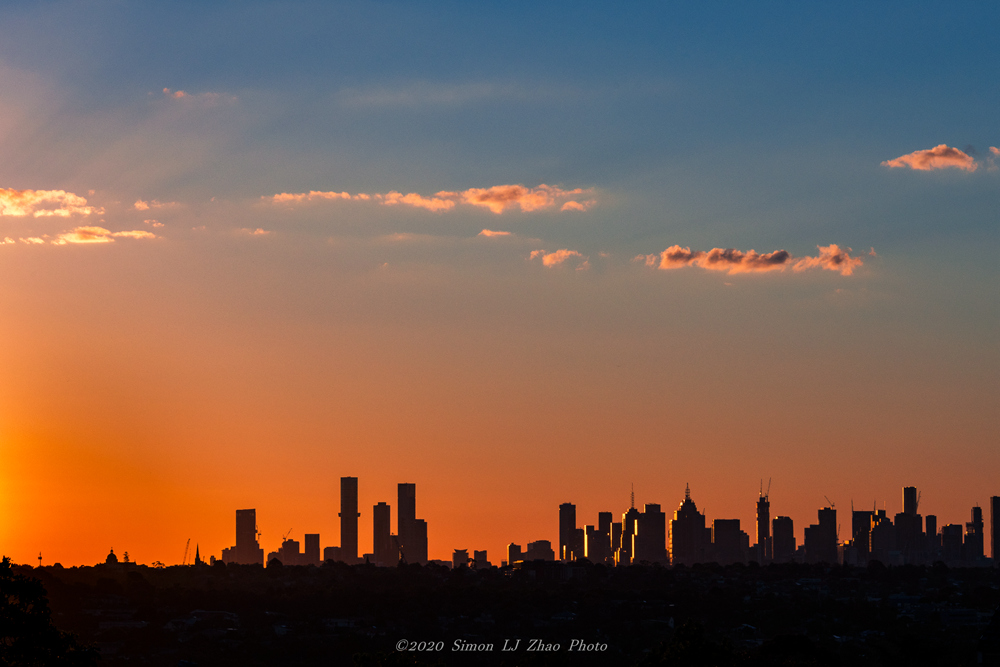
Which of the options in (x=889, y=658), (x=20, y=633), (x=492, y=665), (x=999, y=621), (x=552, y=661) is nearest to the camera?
(x=20, y=633)

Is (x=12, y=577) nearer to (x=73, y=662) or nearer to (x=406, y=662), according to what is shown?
(x=73, y=662)

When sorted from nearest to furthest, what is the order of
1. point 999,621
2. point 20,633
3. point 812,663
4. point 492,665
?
point 20,633 → point 999,621 → point 812,663 → point 492,665

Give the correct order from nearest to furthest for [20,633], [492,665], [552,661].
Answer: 1. [20,633]
2. [552,661]
3. [492,665]

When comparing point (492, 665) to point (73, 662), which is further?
point (492, 665)

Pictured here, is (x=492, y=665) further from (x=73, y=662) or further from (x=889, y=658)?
(x=73, y=662)

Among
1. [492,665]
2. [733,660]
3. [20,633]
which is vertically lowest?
[492,665]

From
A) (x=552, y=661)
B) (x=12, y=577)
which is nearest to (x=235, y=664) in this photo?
(x=552, y=661)

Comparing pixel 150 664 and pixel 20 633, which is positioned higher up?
pixel 20 633

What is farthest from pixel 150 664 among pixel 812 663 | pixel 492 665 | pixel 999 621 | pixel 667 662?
pixel 999 621

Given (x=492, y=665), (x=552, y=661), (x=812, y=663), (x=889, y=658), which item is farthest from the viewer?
(x=492, y=665)
